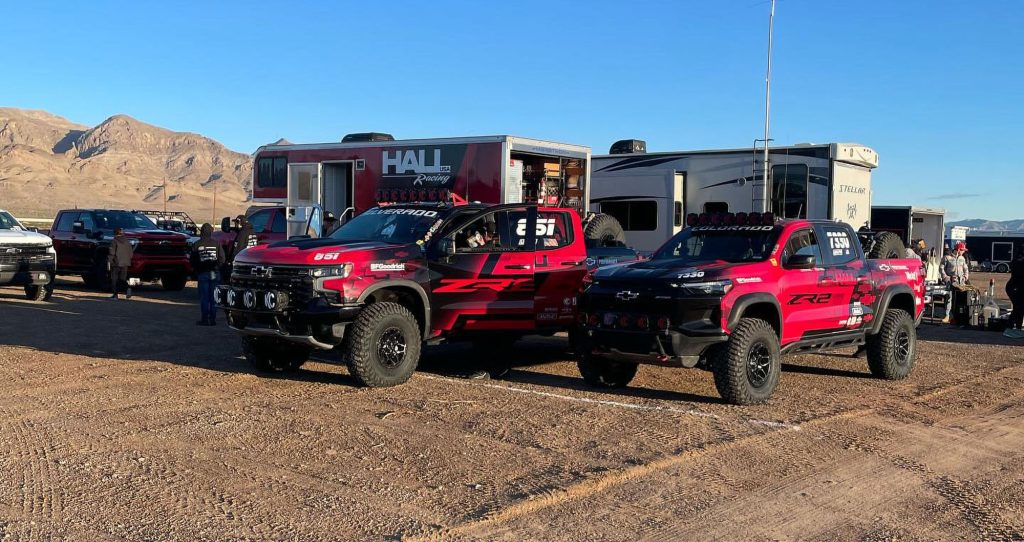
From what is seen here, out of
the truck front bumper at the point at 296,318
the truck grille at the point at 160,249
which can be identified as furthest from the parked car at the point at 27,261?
the truck front bumper at the point at 296,318

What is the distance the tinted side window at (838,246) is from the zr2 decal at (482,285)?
10.5 feet

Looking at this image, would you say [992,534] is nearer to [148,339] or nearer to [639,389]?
[639,389]

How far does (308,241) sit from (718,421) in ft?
15.0

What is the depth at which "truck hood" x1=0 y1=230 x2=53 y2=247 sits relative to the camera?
16.7m

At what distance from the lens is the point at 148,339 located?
1255 cm

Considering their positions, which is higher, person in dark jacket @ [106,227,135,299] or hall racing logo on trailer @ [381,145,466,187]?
hall racing logo on trailer @ [381,145,466,187]

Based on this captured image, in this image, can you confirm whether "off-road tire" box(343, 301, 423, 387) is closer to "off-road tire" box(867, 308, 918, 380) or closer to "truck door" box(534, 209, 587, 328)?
"truck door" box(534, 209, 587, 328)

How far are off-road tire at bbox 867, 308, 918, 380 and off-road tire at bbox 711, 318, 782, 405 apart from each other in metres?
2.15

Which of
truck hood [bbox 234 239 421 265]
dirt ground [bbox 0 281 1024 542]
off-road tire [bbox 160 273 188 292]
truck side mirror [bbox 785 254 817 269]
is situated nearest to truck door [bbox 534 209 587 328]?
dirt ground [bbox 0 281 1024 542]

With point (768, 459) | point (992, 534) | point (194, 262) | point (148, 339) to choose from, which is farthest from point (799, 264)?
point (194, 262)

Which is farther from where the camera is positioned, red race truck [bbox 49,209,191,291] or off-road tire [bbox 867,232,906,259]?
red race truck [bbox 49,209,191,291]

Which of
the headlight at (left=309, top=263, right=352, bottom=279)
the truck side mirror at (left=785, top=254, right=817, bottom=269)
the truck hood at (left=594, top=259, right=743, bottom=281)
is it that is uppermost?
the truck side mirror at (left=785, top=254, right=817, bottom=269)

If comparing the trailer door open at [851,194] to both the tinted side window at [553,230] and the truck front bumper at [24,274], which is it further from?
the truck front bumper at [24,274]

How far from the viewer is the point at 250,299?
30.5ft
